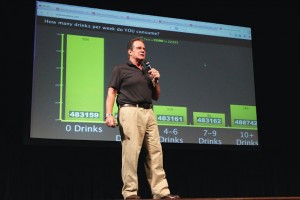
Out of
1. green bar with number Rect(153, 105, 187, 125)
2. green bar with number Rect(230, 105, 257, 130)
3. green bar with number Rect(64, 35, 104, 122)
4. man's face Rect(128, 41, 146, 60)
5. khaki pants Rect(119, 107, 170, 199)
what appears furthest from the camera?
green bar with number Rect(230, 105, 257, 130)

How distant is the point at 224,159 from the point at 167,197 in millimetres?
1908

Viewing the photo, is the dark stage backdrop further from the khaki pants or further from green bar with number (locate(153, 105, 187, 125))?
the khaki pants

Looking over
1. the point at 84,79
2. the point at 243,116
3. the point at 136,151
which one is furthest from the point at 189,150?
the point at 136,151

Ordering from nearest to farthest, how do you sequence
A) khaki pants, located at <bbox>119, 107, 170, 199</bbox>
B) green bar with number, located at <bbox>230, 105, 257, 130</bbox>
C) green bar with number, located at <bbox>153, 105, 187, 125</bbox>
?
khaki pants, located at <bbox>119, 107, 170, 199</bbox> → green bar with number, located at <bbox>153, 105, 187, 125</bbox> → green bar with number, located at <bbox>230, 105, 257, 130</bbox>

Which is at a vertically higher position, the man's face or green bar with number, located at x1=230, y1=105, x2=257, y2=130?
the man's face

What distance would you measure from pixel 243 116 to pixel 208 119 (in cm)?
34

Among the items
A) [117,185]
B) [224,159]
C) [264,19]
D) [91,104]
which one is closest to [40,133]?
[91,104]

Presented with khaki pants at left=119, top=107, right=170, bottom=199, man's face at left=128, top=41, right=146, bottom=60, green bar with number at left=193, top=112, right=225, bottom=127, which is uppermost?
man's face at left=128, top=41, right=146, bottom=60

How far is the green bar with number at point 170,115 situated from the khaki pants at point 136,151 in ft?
4.17

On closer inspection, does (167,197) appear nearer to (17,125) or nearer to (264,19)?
(17,125)

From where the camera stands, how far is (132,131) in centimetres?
285

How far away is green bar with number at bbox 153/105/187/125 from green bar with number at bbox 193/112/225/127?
0.35 feet

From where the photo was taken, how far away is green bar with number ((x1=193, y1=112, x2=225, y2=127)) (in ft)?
14.1

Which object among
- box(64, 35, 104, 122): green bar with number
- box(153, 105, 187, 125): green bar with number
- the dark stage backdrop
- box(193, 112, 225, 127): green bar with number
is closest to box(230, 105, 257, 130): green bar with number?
box(193, 112, 225, 127): green bar with number
